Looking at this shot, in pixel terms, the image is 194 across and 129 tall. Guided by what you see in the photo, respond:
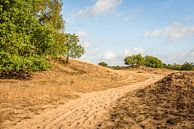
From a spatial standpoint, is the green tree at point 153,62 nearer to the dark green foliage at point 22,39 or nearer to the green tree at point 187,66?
the green tree at point 187,66

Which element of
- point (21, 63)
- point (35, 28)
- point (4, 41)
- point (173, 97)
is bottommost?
point (173, 97)

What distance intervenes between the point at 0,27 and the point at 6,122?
15.6 meters

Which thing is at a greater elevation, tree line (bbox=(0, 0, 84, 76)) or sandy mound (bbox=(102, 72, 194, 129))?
tree line (bbox=(0, 0, 84, 76))

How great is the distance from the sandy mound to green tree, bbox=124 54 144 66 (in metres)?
63.7

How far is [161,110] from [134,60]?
7097 cm

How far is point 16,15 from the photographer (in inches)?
1095

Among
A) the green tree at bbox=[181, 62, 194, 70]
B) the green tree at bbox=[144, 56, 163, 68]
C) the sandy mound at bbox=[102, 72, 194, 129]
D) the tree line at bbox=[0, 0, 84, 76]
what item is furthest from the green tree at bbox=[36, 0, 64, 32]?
the green tree at bbox=[144, 56, 163, 68]

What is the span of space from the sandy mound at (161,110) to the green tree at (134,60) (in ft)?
209

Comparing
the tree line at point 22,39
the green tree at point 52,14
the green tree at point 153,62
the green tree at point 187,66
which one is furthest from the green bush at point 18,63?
the green tree at point 153,62

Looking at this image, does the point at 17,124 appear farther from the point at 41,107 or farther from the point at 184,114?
the point at 184,114

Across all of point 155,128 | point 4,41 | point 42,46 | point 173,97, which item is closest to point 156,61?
point 42,46

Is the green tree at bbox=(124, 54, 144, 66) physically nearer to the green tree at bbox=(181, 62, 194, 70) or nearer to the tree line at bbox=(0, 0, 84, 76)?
the green tree at bbox=(181, 62, 194, 70)

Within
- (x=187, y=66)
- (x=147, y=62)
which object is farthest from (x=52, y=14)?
(x=147, y=62)

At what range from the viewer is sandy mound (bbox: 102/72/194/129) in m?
11.3
